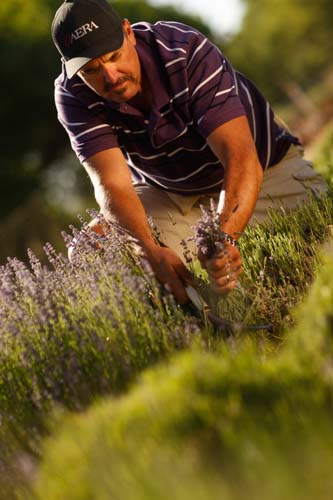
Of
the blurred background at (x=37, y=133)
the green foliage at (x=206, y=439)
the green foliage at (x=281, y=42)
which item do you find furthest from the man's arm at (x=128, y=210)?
the green foliage at (x=281, y=42)

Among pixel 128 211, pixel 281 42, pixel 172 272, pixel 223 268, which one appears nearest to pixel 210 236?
pixel 223 268

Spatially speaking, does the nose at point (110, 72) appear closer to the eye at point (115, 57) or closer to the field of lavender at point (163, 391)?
the eye at point (115, 57)

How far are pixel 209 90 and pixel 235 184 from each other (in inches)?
25.3

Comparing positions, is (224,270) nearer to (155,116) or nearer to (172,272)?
(172,272)

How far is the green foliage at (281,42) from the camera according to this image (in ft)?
133

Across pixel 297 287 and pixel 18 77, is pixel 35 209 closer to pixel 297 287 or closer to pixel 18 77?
pixel 18 77

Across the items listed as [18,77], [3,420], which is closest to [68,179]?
[18,77]

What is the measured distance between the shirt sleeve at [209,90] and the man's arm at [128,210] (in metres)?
0.47

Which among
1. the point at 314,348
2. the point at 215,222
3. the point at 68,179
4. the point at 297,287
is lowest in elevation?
the point at 68,179

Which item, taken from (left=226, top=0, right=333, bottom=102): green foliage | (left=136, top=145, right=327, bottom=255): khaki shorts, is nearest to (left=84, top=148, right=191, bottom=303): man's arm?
(left=136, top=145, right=327, bottom=255): khaki shorts

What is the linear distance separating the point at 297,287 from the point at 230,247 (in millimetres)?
369

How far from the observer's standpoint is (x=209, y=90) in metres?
4.16

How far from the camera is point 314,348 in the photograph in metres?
2.35

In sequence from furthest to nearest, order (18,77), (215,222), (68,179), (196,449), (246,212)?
(68,179) < (18,77) < (246,212) < (215,222) < (196,449)
